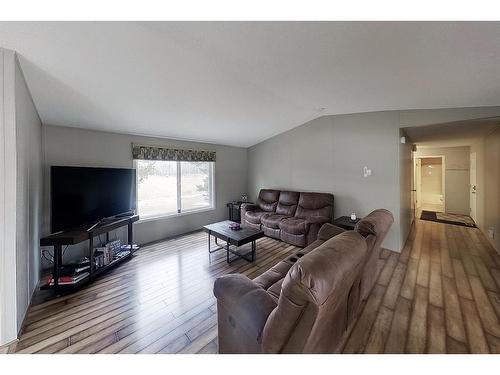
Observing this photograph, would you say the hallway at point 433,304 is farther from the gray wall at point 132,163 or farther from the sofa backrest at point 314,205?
the gray wall at point 132,163

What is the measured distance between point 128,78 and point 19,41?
0.75 m

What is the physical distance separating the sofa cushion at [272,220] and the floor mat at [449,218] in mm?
4546

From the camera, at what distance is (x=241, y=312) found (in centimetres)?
125

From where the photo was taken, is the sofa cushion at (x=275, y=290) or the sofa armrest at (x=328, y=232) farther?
the sofa armrest at (x=328, y=232)

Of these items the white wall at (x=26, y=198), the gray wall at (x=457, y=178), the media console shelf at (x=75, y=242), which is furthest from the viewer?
the gray wall at (x=457, y=178)

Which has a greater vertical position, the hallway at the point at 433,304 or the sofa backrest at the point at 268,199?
the sofa backrest at the point at 268,199

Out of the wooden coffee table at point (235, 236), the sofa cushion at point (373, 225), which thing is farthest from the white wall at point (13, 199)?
the sofa cushion at point (373, 225)

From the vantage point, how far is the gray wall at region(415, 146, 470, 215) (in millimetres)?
6145

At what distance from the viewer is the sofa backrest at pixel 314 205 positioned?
4035 mm

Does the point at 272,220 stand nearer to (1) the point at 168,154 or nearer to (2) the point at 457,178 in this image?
(1) the point at 168,154

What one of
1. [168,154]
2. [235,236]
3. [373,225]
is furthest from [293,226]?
[168,154]

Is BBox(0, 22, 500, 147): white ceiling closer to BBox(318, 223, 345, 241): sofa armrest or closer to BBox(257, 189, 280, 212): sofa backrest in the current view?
BBox(318, 223, 345, 241): sofa armrest

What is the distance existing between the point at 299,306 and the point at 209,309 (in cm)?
140

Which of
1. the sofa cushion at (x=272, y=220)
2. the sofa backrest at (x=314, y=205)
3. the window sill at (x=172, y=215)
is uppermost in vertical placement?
the sofa backrest at (x=314, y=205)
